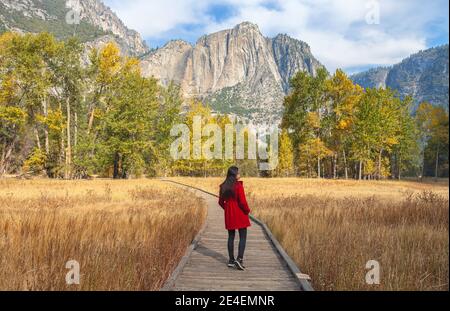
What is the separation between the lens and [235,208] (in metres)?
6.74

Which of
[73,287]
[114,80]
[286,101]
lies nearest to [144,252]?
[73,287]

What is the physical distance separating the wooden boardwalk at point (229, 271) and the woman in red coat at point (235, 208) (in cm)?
40

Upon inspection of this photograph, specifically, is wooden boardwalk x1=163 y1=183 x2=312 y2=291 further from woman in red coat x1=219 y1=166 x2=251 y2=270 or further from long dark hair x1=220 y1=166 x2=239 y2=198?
long dark hair x1=220 y1=166 x2=239 y2=198

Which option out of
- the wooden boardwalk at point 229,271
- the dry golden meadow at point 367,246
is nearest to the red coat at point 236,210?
the wooden boardwalk at point 229,271

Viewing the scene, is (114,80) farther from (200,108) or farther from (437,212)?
(437,212)

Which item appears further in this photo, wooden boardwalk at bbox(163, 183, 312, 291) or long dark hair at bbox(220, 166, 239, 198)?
long dark hair at bbox(220, 166, 239, 198)

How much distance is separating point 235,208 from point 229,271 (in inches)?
48.0

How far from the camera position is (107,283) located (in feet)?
16.9

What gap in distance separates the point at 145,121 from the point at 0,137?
14912 mm

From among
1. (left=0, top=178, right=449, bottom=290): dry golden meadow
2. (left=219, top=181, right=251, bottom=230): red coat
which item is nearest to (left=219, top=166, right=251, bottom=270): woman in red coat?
(left=219, top=181, right=251, bottom=230): red coat

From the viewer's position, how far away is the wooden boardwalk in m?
5.57

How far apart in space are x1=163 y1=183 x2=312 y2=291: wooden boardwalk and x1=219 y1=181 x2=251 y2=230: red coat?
2.93 ft

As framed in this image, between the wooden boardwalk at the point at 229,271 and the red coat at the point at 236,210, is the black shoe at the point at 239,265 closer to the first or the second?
the wooden boardwalk at the point at 229,271

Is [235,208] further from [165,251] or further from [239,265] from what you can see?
[165,251]
